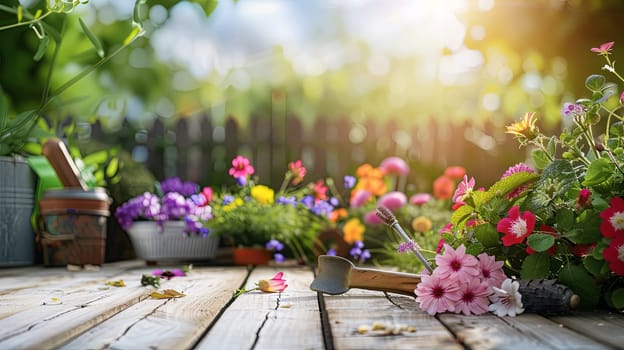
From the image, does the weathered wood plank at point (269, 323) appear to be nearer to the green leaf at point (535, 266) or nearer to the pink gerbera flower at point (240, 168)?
the green leaf at point (535, 266)

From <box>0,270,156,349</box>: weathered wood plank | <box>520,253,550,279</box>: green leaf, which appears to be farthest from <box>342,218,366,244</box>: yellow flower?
<box>520,253,550,279</box>: green leaf

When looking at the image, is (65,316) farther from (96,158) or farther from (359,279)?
(96,158)

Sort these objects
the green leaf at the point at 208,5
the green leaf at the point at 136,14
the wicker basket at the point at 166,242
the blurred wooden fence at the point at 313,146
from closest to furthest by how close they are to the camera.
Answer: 1. the green leaf at the point at 136,14
2. the green leaf at the point at 208,5
3. the wicker basket at the point at 166,242
4. the blurred wooden fence at the point at 313,146

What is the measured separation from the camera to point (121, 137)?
19.0ft

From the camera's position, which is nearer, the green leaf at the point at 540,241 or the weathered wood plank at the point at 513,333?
the weathered wood plank at the point at 513,333

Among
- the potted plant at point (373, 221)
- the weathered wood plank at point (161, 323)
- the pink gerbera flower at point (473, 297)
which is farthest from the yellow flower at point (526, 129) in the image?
the potted plant at point (373, 221)

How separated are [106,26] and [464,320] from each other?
7.38 meters

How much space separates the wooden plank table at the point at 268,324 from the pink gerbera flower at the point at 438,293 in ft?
0.13

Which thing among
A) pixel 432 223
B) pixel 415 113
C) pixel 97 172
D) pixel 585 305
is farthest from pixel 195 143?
pixel 415 113

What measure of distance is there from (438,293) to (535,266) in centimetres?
31

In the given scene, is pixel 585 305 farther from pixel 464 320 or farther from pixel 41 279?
pixel 41 279

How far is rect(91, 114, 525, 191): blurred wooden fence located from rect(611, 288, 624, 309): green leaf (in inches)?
154

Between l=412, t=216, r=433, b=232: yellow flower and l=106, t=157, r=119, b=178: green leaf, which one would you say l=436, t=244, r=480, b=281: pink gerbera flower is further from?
l=106, t=157, r=119, b=178: green leaf

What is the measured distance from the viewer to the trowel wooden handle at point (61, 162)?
3.70 metres
